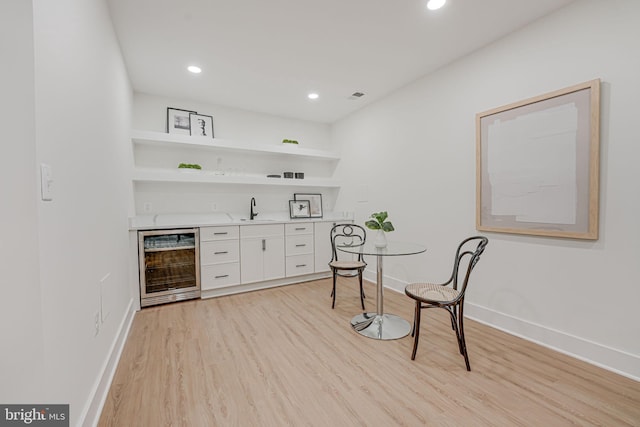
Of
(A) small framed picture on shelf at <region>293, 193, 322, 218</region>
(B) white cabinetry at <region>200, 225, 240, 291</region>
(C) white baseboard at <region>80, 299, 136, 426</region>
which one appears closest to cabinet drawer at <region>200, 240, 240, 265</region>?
(B) white cabinetry at <region>200, 225, 240, 291</region>

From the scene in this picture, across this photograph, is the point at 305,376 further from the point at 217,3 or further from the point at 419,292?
the point at 217,3

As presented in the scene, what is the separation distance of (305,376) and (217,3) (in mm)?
2735

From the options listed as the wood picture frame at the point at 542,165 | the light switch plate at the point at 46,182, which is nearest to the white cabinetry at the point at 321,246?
the wood picture frame at the point at 542,165

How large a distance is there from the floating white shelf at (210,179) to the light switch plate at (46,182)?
2.55 meters

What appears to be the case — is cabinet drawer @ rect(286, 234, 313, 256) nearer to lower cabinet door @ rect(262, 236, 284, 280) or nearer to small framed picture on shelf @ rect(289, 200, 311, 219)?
lower cabinet door @ rect(262, 236, 284, 280)

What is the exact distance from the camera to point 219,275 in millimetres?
3451

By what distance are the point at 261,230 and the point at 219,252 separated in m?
0.60

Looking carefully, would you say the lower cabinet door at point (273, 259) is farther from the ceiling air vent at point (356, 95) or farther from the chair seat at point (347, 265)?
the ceiling air vent at point (356, 95)

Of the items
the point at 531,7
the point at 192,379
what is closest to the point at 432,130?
the point at 531,7

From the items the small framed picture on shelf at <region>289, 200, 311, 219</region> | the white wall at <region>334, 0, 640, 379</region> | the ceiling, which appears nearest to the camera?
the white wall at <region>334, 0, 640, 379</region>

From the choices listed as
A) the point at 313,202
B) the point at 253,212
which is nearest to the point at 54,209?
the point at 253,212

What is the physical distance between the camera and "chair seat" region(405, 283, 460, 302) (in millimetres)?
1982

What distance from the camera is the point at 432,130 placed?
3.09 metres

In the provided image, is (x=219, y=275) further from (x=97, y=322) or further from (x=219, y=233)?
(x=97, y=322)
